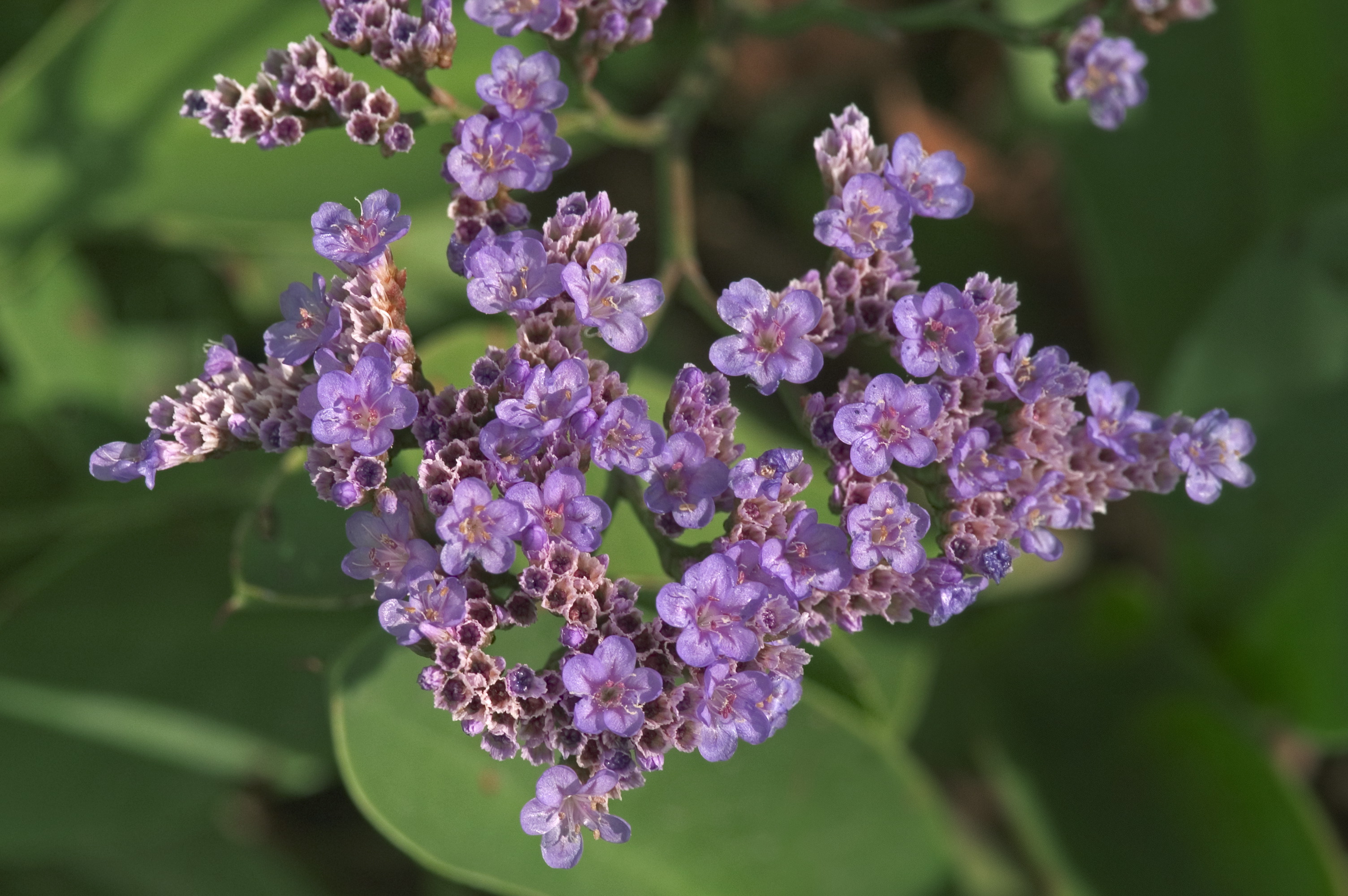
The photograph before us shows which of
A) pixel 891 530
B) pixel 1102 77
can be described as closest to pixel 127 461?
pixel 891 530

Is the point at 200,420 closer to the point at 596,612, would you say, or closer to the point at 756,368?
the point at 596,612

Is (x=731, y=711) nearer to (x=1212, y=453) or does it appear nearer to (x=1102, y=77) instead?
(x=1212, y=453)

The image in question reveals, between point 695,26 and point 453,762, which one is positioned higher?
point 695,26

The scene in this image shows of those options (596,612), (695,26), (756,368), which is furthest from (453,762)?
(695,26)

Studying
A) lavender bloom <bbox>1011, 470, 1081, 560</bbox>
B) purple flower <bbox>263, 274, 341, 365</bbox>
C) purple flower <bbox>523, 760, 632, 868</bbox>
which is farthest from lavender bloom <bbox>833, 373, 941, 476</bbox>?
purple flower <bbox>263, 274, 341, 365</bbox>

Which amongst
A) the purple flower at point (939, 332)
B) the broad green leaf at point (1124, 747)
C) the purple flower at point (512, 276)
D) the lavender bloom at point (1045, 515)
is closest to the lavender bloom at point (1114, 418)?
the lavender bloom at point (1045, 515)

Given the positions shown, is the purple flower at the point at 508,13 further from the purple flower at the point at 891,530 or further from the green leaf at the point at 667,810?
the green leaf at the point at 667,810
